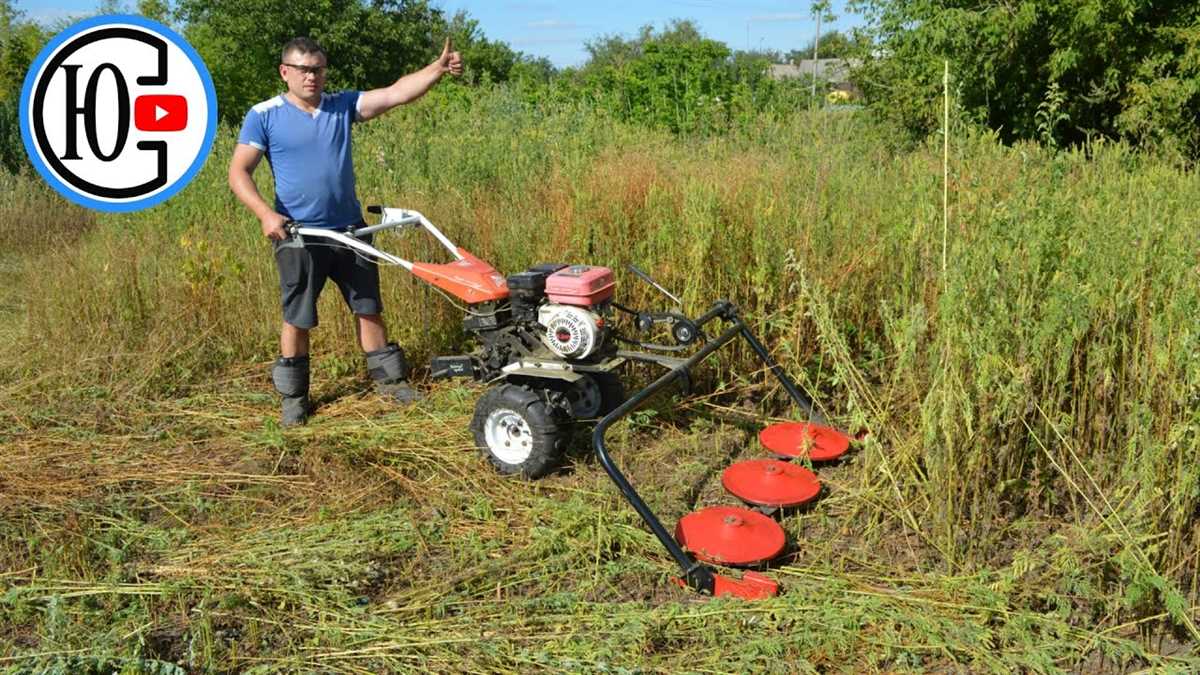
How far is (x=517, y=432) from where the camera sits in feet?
13.1

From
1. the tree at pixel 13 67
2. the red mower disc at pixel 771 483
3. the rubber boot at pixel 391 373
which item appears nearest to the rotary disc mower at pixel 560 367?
the red mower disc at pixel 771 483

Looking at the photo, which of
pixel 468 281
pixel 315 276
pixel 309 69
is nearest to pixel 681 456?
pixel 468 281

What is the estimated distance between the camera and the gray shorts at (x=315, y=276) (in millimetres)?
4418

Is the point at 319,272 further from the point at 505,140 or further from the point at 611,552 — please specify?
the point at 505,140

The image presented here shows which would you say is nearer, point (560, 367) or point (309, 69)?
point (560, 367)

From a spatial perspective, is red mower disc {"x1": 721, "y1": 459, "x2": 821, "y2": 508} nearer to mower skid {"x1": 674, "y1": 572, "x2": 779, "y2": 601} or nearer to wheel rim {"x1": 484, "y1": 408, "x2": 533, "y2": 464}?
mower skid {"x1": 674, "y1": 572, "x2": 779, "y2": 601}

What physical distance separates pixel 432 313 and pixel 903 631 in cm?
331

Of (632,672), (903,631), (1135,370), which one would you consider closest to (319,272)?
(632,672)

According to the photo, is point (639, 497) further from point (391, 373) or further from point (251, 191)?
point (251, 191)

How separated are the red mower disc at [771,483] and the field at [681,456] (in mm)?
97

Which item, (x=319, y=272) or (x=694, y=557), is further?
(x=319, y=272)

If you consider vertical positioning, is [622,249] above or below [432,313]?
above

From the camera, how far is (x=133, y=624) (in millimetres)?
2885

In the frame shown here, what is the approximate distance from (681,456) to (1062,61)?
19.1 ft
